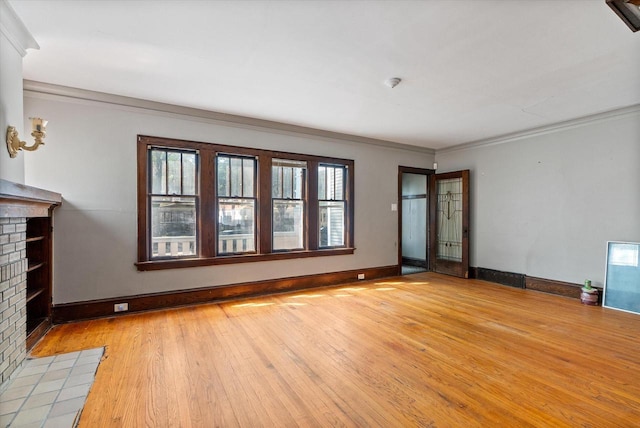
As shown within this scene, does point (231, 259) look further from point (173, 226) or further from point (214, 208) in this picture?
point (173, 226)

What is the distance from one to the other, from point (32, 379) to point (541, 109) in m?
6.23

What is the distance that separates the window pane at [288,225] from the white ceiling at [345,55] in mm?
1525

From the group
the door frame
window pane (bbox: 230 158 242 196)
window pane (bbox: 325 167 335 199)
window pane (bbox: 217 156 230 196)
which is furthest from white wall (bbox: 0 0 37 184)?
the door frame

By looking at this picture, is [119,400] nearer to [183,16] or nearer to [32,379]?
[32,379]

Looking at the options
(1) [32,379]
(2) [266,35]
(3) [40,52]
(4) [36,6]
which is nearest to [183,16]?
(2) [266,35]

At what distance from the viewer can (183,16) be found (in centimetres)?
222

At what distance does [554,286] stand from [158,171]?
626 cm

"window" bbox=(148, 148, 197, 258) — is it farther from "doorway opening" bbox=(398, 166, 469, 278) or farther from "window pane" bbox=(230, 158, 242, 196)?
"doorway opening" bbox=(398, 166, 469, 278)

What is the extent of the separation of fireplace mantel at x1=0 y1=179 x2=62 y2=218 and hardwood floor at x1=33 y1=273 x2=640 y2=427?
1.34m

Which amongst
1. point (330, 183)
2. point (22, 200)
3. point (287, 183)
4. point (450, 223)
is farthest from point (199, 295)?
point (450, 223)

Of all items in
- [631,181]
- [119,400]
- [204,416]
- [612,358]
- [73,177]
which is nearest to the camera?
[204,416]

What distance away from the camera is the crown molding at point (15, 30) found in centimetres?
217

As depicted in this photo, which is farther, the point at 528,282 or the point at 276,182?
the point at 528,282

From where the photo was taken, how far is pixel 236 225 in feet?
15.1
